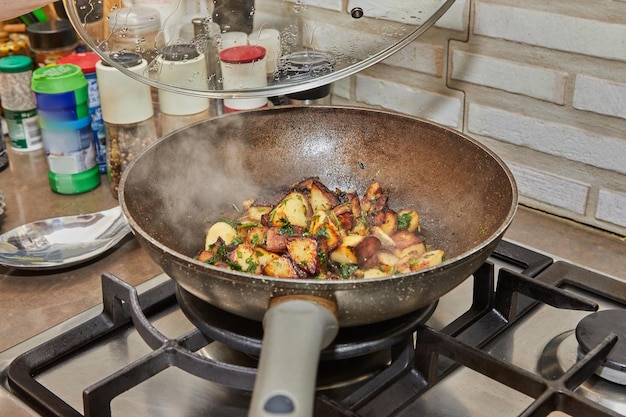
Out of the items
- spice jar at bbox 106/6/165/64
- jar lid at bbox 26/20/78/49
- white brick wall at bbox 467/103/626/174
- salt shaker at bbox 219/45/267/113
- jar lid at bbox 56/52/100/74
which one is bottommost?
white brick wall at bbox 467/103/626/174

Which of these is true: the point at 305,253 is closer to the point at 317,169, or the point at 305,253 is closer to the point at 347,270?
the point at 347,270

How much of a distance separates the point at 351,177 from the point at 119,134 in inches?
17.9

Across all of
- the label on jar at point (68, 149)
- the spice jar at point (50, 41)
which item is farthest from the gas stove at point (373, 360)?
the spice jar at point (50, 41)

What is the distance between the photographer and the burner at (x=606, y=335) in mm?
817

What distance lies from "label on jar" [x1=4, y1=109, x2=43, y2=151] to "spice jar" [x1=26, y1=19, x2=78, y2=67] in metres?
0.12

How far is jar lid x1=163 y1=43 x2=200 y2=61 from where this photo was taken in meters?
0.95

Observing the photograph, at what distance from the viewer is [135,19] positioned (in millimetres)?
926

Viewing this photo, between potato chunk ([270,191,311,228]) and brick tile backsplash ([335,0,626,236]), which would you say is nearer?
potato chunk ([270,191,311,228])

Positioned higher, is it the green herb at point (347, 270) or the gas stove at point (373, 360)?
the green herb at point (347, 270)

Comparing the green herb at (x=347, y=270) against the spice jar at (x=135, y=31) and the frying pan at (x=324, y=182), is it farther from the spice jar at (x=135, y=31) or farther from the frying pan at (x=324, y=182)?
the spice jar at (x=135, y=31)

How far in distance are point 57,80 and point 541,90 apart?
0.81 meters

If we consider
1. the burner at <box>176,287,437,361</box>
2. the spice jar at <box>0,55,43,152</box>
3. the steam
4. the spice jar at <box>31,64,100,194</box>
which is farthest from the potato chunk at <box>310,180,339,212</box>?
the spice jar at <box>0,55,43,152</box>

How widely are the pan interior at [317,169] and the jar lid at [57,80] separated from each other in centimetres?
38

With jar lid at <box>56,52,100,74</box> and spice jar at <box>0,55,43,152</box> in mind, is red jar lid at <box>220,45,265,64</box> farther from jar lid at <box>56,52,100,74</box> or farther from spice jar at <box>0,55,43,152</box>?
→ spice jar at <box>0,55,43,152</box>
